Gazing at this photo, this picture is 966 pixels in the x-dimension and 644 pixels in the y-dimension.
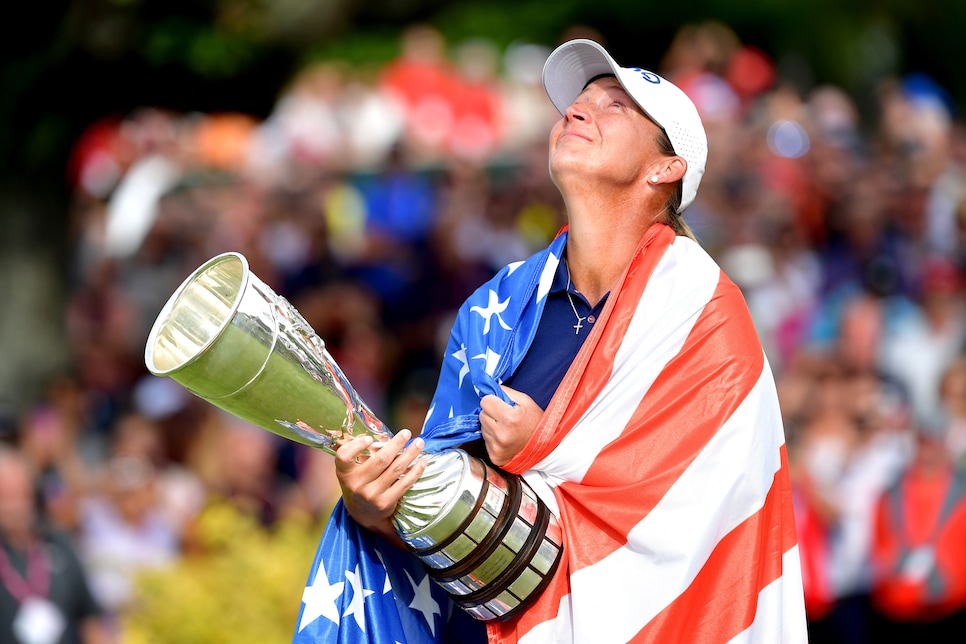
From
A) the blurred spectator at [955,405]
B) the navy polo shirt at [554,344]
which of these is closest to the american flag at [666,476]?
the navy polo shirt at [554,344]

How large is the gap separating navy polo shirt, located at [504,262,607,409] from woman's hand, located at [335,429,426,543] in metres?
0.40

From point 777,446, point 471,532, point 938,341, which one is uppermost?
point 938,341

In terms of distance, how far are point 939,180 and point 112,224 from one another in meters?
7.66

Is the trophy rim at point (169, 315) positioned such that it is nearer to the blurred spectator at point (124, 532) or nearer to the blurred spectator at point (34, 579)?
the blurred spectator at point (34, 579)

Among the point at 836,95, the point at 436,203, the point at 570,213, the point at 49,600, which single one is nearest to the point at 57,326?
the point at 436,203

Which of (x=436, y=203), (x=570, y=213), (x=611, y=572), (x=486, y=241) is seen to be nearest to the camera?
(x=611, y=572)

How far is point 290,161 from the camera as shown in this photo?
454 inches

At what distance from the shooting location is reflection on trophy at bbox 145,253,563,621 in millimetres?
3178

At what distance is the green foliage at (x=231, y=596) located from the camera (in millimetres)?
6523

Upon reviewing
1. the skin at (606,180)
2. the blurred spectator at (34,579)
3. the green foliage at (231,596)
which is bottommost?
the blurred spectator at (34,579)

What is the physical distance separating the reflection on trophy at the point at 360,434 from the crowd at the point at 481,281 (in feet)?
11.9

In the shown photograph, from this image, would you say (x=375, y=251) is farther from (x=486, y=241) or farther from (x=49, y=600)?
(x=49, y=600)

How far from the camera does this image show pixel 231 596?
6.60 m

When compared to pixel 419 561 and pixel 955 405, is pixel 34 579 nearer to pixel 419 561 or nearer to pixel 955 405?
pixel 419 561
